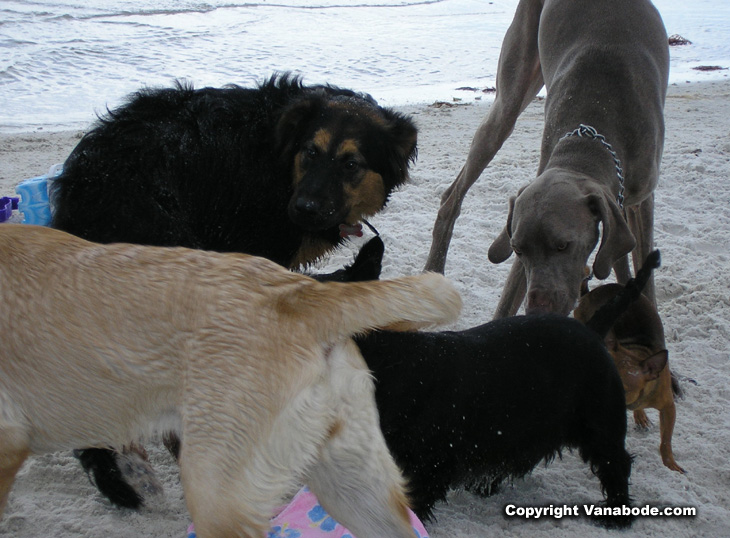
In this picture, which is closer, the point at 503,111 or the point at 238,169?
the point at 238,169

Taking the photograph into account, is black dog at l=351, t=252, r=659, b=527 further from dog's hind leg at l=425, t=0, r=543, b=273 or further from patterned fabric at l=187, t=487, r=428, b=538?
dog's hind leg at l=425, t=0, r=543, b=273

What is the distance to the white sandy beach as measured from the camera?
2736 millimetres

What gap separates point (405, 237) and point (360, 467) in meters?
3.59

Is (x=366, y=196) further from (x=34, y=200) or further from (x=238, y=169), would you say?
(x=34, y=200)

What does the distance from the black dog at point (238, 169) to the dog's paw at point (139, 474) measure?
2.97ft

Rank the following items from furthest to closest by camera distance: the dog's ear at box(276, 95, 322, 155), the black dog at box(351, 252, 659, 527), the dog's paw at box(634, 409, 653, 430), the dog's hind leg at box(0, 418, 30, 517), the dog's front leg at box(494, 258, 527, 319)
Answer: the dog's front leg at box(494, 258, 527, 319), the dog's ear at box(276, 95, 322, 155), the dog's paw at box(634, 409, 653, 430), the black dog at box(351, 252, 659, 527), the dog's hind leg at box(0, 418, 30, 517)

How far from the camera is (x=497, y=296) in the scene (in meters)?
4.70

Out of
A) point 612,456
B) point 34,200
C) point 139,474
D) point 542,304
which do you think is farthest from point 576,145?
point 34,200

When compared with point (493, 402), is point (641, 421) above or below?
below

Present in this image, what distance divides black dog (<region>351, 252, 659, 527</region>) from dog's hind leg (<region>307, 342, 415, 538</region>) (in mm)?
540

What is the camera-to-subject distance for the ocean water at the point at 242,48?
31.4 ft

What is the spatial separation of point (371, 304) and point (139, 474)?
150 cm

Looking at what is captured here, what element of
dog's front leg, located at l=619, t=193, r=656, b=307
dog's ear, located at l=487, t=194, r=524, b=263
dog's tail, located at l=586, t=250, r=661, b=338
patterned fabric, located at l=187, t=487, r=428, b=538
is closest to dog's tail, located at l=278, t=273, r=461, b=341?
patterned fabric, located at l=187, t=487, r=428, b=538

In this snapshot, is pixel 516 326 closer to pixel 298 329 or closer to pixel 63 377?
pixel 298 329
